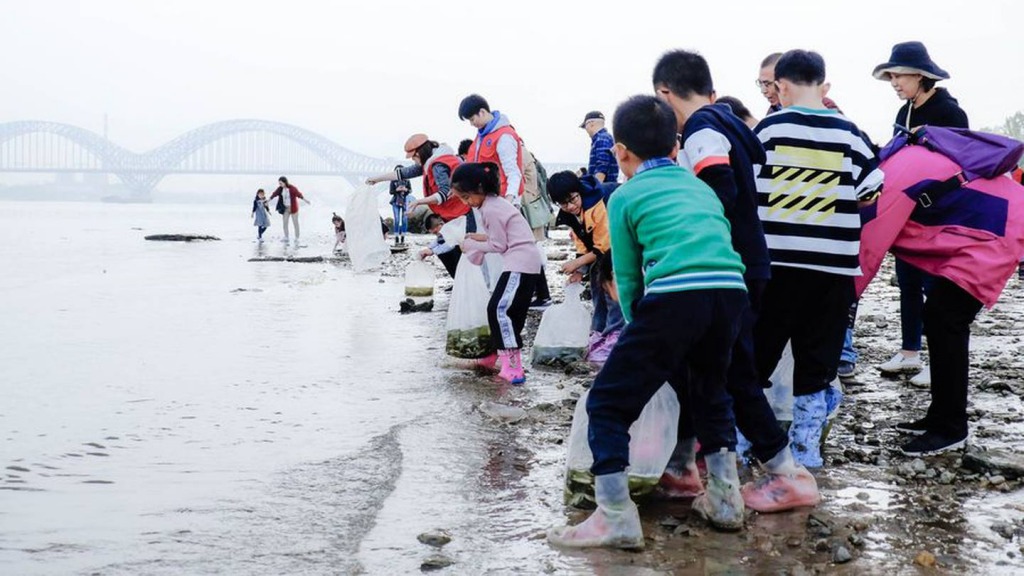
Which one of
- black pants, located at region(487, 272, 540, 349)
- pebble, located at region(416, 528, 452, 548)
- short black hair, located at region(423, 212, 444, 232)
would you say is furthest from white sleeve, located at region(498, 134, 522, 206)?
pebble, located at region(416, 528, 452, 548)

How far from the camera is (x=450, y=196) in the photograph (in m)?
7.82

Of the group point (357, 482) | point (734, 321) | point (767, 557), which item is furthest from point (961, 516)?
point (357, 482)

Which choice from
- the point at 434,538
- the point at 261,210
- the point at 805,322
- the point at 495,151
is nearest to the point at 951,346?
the point at 805,322

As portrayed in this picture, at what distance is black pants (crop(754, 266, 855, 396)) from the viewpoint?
144 inches

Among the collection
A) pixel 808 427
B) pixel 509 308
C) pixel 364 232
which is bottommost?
pixel 808 427

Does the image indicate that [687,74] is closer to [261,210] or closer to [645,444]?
[645,444]

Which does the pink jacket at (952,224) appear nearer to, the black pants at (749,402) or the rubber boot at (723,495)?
the black pants at (749,402)

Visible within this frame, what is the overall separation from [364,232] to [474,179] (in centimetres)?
333

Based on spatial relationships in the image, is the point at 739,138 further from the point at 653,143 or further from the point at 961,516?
the point at 961,516

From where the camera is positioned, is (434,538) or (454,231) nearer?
(434,538)

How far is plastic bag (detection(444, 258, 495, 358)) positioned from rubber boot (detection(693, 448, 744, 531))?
3219 millimetres

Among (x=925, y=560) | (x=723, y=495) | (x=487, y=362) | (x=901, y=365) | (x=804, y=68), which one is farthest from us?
(x=487, y=362)

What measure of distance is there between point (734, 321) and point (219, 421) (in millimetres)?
2828

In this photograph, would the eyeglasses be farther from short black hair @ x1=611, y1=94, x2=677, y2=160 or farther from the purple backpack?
short black hair @ x1=611, y1=94, x2=677, y2=160
